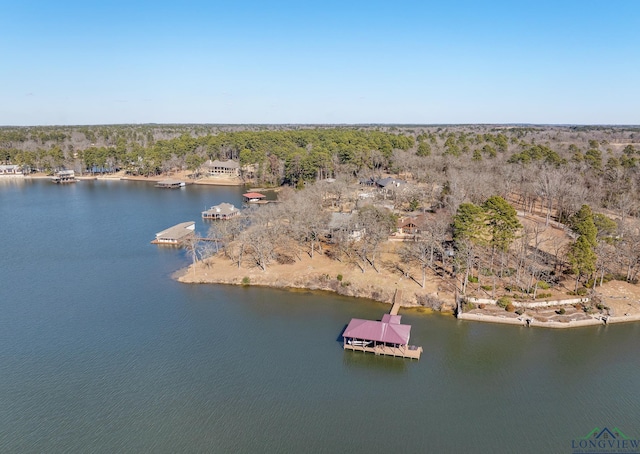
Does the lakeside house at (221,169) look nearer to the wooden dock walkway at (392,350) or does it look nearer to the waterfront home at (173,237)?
the waterfront home at (173,237)

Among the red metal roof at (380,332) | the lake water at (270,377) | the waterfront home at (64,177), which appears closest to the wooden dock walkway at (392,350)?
the lake water at (270,377)

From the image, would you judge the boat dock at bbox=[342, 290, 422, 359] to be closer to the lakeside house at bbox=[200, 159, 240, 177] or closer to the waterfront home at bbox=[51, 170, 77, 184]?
the lakeside house at bbox=[200, 159, 240, 177]

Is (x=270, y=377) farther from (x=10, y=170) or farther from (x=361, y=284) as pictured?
(x=10, y=170)

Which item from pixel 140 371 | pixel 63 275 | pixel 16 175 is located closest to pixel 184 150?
pixel 16 175

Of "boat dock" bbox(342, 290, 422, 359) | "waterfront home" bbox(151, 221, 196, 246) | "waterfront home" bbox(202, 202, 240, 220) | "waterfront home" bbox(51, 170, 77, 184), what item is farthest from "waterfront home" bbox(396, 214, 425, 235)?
"waterfront home" bbox(51, 170, 77, 184)

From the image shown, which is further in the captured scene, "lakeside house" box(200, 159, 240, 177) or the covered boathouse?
"lakeside house" box(200, 159, 240, 177)

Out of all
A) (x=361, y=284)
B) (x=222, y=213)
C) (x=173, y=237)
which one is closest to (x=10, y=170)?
(x=222, y=213)
